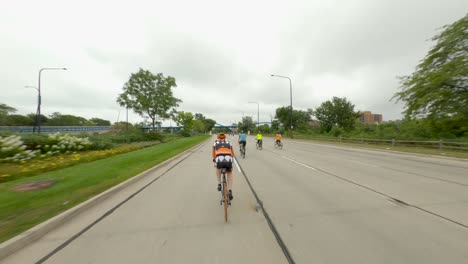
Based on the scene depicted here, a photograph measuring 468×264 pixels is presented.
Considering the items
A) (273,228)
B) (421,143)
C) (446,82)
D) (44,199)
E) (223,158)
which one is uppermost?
(446,82)

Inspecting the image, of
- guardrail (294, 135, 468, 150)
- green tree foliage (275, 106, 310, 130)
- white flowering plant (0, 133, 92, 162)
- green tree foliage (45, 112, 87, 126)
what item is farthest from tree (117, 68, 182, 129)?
green tree foliage (45, 112, 87, 126)

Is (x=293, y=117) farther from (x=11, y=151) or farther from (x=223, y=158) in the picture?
(x=223, y=158)

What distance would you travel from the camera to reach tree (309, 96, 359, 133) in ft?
215

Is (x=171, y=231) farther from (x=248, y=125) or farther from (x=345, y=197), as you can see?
(x=248, y=125)

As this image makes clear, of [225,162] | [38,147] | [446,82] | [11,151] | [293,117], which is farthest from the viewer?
[293,117]

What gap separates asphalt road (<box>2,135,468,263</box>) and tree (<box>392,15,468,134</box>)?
57.3ft

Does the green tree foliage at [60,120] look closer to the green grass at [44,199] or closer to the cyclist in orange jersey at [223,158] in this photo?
→ the green grass at [44,199]

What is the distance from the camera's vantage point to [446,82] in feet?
62.6

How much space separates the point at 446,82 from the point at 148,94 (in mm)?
43373

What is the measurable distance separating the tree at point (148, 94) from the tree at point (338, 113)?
150 ft

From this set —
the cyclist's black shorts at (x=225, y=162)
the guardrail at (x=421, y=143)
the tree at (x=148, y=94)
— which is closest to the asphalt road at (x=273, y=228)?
the cyclist's black shorts at (x=225, y=162)

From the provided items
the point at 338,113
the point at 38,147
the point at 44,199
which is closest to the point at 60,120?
the point at 38,147

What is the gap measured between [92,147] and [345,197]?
22.2 meters

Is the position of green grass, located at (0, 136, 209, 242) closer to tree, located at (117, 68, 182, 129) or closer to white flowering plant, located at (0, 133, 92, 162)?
white flowering plant, located at (0, 133, 92, 162)
